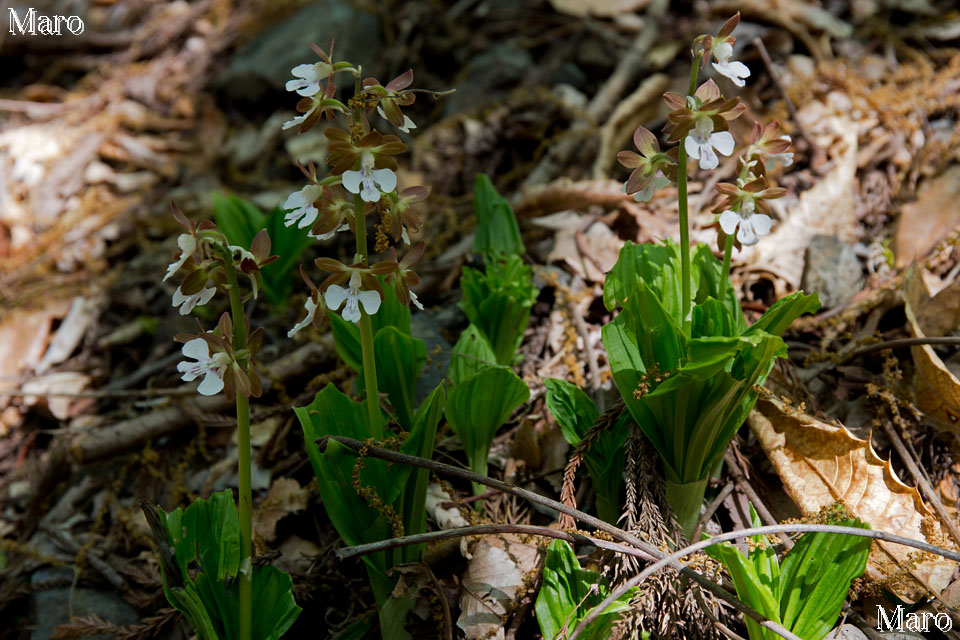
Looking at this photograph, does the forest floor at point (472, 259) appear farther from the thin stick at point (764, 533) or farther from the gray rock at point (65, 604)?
the thin stick at point (764, 533)

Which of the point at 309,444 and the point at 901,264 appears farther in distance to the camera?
the point at 901,264

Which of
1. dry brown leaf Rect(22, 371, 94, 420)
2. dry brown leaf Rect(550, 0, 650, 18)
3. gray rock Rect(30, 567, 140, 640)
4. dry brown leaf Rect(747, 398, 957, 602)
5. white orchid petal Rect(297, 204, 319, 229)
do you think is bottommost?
dry brown leaf Rect(22, 371, 94, 420)

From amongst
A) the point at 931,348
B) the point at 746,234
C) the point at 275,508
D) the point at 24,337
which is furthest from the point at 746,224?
the point at 24,337

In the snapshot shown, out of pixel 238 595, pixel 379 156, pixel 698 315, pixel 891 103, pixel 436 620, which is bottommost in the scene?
pixel 436 620

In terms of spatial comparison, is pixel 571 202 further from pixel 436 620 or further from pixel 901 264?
pixel 436 620

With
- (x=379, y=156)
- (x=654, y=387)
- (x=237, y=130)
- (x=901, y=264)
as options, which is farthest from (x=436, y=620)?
(x=237, y=130)

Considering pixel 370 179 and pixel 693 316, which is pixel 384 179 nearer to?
pixel 370 179

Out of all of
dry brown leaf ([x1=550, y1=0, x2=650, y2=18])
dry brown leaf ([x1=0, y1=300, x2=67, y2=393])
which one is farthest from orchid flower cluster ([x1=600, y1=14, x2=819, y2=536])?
dry brown leaf ([x1=0, y1=300, x2=67, y2=393])

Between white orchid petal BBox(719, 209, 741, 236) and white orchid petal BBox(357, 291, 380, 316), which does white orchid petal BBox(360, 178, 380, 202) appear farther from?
white orchid petal BBox(719, 209, 741, 236)
